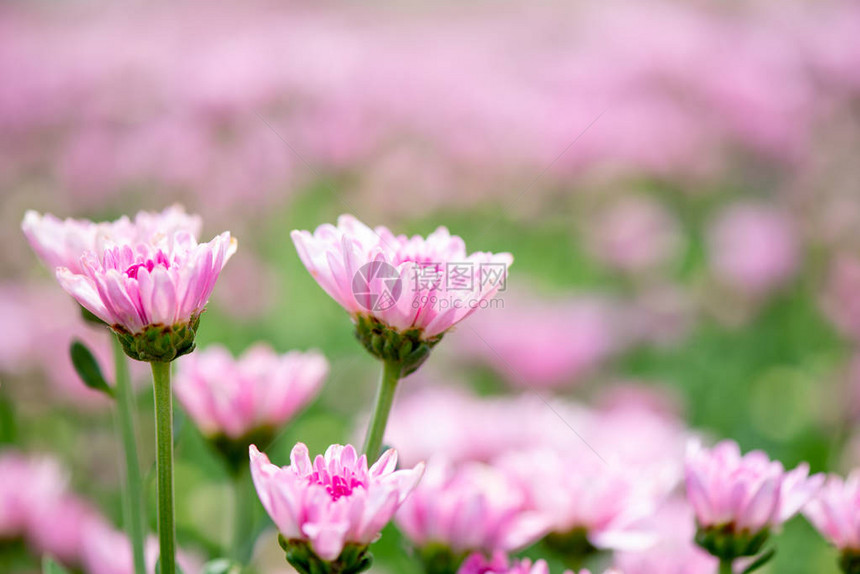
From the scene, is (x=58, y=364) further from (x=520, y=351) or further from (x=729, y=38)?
(x=729, y=38)

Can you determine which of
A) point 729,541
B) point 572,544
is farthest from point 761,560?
point 572,544

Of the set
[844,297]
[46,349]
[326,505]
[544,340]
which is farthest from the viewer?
[844,297]

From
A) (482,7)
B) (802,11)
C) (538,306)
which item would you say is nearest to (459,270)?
(538,306)

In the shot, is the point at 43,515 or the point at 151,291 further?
the point at 43,515

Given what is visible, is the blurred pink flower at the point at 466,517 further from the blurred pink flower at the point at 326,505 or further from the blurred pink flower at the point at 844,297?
the blurred pink flower at the point at 844,297

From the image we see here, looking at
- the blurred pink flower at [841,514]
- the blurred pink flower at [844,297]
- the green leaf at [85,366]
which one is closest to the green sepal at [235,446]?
the green leaf at [85,366]

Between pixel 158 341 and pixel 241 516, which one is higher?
pixel 158 341

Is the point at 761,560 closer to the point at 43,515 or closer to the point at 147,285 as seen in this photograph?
the point at 147,285
